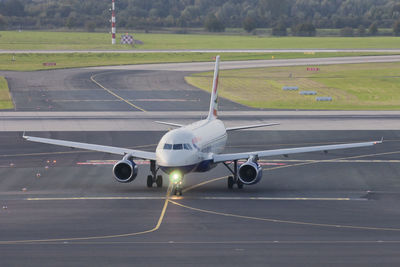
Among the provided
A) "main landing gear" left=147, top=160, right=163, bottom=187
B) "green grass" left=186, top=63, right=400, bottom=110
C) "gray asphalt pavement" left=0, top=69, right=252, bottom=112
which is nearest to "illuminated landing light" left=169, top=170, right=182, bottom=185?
"main landing gear" left=147, top=160, right=163, bottom=187

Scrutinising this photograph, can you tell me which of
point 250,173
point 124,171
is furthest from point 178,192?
point 250,173

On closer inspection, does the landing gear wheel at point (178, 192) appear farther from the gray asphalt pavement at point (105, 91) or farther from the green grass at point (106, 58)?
the green grass at point (106, 58)

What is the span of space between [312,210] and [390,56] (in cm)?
14691

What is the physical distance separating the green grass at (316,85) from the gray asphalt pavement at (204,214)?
3681 cm

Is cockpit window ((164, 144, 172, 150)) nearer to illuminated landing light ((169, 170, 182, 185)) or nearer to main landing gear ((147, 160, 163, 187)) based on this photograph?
illuminated landing light ((169, 170, 182, 185))

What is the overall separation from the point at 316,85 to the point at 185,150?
7786 centimetres

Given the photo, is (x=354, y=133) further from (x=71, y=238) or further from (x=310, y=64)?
(x=310, y=64)

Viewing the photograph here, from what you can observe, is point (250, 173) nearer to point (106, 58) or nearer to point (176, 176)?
point (176, 176)

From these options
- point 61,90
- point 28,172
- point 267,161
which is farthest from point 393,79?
point 28,172

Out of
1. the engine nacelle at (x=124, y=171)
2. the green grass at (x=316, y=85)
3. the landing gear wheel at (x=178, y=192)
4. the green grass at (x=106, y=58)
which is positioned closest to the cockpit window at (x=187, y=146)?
the landing gear wheel at (x=178, y=192)

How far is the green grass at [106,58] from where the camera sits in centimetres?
15512

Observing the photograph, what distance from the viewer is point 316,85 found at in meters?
119

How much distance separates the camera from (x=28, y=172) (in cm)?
5369

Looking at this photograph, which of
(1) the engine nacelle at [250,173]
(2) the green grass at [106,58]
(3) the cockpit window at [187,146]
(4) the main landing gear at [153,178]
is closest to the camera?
(3) the cockpit window at [187,146]
